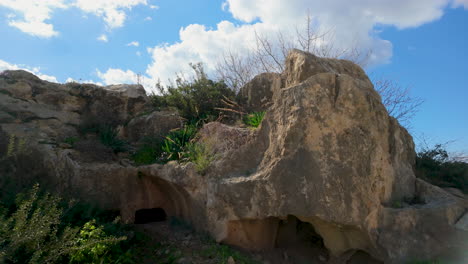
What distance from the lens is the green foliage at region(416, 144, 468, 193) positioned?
24.9 feet

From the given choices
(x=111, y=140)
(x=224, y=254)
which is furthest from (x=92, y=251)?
(x=111, y=140)

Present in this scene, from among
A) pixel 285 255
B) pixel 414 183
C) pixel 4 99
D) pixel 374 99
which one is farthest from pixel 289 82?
pixel 4 99

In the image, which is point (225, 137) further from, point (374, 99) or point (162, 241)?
point (374, 99)

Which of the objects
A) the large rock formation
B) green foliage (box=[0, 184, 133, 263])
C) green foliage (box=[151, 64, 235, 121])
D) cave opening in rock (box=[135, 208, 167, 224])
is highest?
green foliage (box=[151, 64, 235, 121])

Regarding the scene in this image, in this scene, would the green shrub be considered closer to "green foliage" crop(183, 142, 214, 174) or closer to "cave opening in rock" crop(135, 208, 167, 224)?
"green foliage" crop(183, 142, 214, 174)

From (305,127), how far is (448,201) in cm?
255

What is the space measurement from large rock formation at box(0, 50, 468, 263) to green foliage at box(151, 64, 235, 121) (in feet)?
6.35

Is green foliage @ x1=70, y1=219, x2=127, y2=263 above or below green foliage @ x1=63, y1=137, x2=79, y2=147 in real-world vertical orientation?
below

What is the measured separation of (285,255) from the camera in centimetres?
625

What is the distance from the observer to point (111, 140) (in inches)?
343

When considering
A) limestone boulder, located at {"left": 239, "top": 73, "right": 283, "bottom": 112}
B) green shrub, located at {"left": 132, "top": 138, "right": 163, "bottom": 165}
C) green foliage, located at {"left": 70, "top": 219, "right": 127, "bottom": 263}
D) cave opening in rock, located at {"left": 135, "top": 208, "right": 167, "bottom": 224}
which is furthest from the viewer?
limestone boulder, located at {"left": 239, "top": 73, "right": 283, "bottom": 112}

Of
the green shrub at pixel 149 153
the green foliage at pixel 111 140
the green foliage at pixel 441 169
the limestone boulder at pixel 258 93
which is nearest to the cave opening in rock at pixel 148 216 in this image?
the green shrub at pixel 149 153

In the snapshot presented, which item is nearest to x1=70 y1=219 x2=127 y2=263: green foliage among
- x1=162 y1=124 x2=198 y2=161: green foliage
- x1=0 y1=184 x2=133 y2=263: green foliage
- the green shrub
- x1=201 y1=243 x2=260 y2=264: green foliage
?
x1=0 y1=184 x2=133 y2=263: green foliage

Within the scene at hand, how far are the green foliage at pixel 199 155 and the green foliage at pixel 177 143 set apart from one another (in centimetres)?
20
